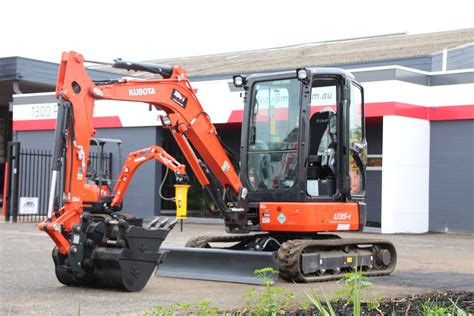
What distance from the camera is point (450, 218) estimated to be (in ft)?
72.7

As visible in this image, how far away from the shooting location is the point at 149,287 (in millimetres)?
10039

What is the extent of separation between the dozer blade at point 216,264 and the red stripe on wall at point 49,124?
16.9m

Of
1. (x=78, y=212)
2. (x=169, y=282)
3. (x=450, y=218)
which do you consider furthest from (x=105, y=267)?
(x=450, y=218)

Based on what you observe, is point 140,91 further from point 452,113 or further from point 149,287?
point 452,113

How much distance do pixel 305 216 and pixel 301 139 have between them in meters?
1.07

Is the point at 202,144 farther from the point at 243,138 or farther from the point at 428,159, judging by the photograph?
the point at 428,159

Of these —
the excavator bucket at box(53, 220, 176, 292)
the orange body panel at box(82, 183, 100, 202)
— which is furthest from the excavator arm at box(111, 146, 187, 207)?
the excavator bucket at box(53, 220, 176, 292)

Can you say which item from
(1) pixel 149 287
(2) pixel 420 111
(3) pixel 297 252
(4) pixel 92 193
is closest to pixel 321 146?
(3) pixel 297 252

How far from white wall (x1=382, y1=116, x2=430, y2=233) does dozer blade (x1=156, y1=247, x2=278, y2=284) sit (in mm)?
11636

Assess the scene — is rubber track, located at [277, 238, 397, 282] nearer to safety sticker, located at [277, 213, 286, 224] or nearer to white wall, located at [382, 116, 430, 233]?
safety sticker, located at [277, 213, 286, 224]

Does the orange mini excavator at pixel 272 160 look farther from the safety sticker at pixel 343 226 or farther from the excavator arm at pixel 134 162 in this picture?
the excavator arm at pixel 134 162

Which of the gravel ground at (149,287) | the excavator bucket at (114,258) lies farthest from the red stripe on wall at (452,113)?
the excavator bucket at (114,258)

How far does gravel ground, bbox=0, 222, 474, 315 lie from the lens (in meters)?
8.29

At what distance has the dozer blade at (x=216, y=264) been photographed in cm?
1027
